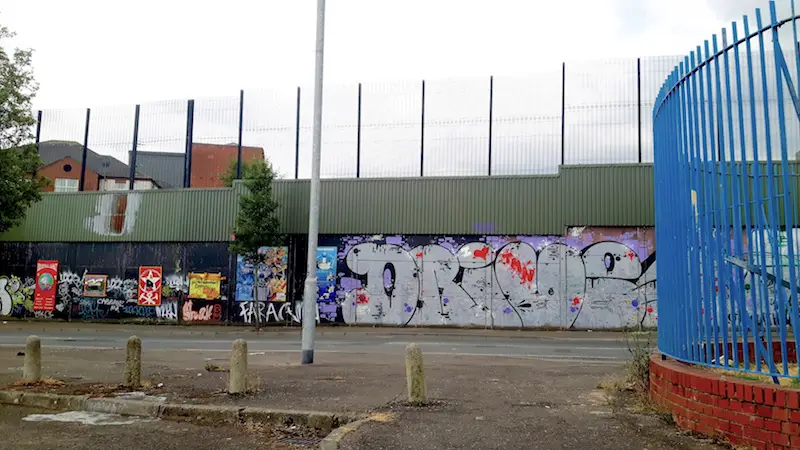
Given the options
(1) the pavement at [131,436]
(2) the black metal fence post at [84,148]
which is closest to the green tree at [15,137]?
(1) the pavement at [131,436]

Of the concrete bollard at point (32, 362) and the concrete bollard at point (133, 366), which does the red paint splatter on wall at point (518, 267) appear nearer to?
the concrete bollard at point (133, 366)

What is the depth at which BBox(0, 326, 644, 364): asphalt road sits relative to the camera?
14.7 m

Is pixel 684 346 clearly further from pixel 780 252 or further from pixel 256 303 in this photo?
pixel 256 303

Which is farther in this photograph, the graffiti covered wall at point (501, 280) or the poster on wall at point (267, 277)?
the poster on wall at point (267, 277)

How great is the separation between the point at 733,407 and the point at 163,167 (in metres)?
27.5

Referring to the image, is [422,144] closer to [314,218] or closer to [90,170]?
[314,218]

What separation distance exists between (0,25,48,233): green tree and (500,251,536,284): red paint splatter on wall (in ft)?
48.9

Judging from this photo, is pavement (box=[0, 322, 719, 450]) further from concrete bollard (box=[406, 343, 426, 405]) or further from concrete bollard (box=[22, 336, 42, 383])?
concrete bollard (box=[22, 336, 42, 383])

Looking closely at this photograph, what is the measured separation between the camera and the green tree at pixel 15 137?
42.8 ft

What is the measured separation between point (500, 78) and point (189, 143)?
13651 millimetres

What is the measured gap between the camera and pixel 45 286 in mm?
27609

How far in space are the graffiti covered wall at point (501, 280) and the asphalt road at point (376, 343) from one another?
138 cm

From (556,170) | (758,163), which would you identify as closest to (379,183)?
(556,170)

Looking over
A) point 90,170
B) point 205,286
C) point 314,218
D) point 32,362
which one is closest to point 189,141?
point 90,170
